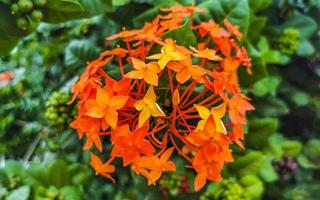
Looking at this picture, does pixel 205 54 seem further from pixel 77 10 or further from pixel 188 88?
pixel 77 10

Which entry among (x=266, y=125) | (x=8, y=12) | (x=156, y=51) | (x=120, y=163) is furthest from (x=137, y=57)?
(x=266, y=125)

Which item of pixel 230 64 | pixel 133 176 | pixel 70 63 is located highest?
pixel 230 64

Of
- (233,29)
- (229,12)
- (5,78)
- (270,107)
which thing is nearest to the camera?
(233,29)

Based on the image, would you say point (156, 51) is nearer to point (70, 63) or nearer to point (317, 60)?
point (70, 63)

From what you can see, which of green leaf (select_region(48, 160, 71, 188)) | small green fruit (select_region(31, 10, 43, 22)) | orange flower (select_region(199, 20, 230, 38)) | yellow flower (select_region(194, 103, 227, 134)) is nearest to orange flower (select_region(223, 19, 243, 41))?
orange flower (select_region(199, 20, 230, 38))

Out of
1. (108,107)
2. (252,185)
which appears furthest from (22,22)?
(252,185)
